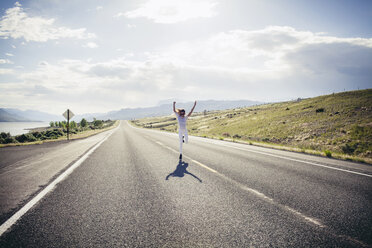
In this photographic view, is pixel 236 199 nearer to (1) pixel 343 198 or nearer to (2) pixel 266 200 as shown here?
(2) pixel 266 200

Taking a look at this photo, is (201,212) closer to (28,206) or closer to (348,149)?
(28,206)

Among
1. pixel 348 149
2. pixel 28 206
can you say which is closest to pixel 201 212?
pixel 28 206

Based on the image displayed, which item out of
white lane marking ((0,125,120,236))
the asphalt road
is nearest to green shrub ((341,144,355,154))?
the asphalt road

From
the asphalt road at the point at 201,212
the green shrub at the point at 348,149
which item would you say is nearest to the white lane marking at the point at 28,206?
the asphalt road at the point at 201,212

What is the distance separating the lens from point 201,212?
3.42 meters

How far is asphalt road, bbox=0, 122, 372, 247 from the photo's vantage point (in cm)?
259

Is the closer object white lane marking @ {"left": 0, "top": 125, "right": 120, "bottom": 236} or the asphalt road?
the asphalt road

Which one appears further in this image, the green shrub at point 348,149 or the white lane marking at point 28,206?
the green shrub at point 348,149

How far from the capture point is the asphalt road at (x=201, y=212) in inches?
102

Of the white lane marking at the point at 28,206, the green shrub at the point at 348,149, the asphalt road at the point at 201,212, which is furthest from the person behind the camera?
the green shrub at the point at 348,149

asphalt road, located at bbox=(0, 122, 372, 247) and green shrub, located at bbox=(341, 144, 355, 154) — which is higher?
asphalt road, located at bbox=(0, 122, 372, 247)

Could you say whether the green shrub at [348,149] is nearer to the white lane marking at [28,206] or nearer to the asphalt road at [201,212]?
the asphalt road at [201,212]

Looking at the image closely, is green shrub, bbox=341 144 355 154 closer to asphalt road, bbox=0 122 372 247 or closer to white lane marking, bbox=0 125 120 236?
asphalt road, bbox=0 122 372 247

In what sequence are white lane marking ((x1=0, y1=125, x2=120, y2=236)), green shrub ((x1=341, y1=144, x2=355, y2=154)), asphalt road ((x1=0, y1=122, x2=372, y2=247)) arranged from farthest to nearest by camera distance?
1. green shrub ((x1=341, y1=144, x2=355, y2=154))
2. white lane marking ((x1=0, y1=125, x2=120, y2=236))
3. asphalt road ((x1=0, y1=122, x2=372, y2=247))
